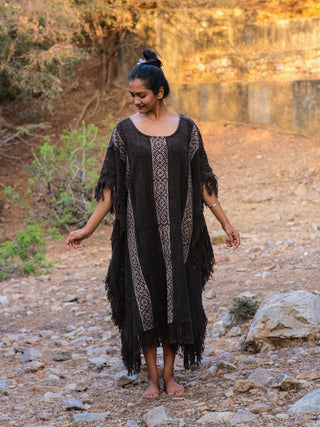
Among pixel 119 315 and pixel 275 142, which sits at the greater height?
pixel 119 315

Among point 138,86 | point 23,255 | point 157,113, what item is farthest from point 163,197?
point 23,255

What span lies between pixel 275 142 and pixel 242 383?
337 inches

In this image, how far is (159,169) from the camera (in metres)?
2.84

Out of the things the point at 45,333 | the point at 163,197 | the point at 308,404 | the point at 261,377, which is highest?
the point at 163,197

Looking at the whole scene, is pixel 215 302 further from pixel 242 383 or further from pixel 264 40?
pixel 264 40

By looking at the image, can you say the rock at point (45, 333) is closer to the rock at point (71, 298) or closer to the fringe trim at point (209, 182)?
the rock at point (71, 298)

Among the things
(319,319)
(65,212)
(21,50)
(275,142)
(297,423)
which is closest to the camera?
(297,423)

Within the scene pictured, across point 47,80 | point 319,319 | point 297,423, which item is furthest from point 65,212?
point 297,423

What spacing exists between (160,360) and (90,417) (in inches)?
37.8

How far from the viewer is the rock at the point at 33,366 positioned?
12.4ft

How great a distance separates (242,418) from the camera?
2.53 metres

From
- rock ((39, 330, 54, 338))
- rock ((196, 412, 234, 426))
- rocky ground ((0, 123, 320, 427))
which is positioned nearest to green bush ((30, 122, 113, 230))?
rocky ground ((0, 123, 320, 427))

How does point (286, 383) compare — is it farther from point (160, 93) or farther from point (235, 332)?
point (160, 93)

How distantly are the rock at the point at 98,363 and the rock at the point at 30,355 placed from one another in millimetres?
405
